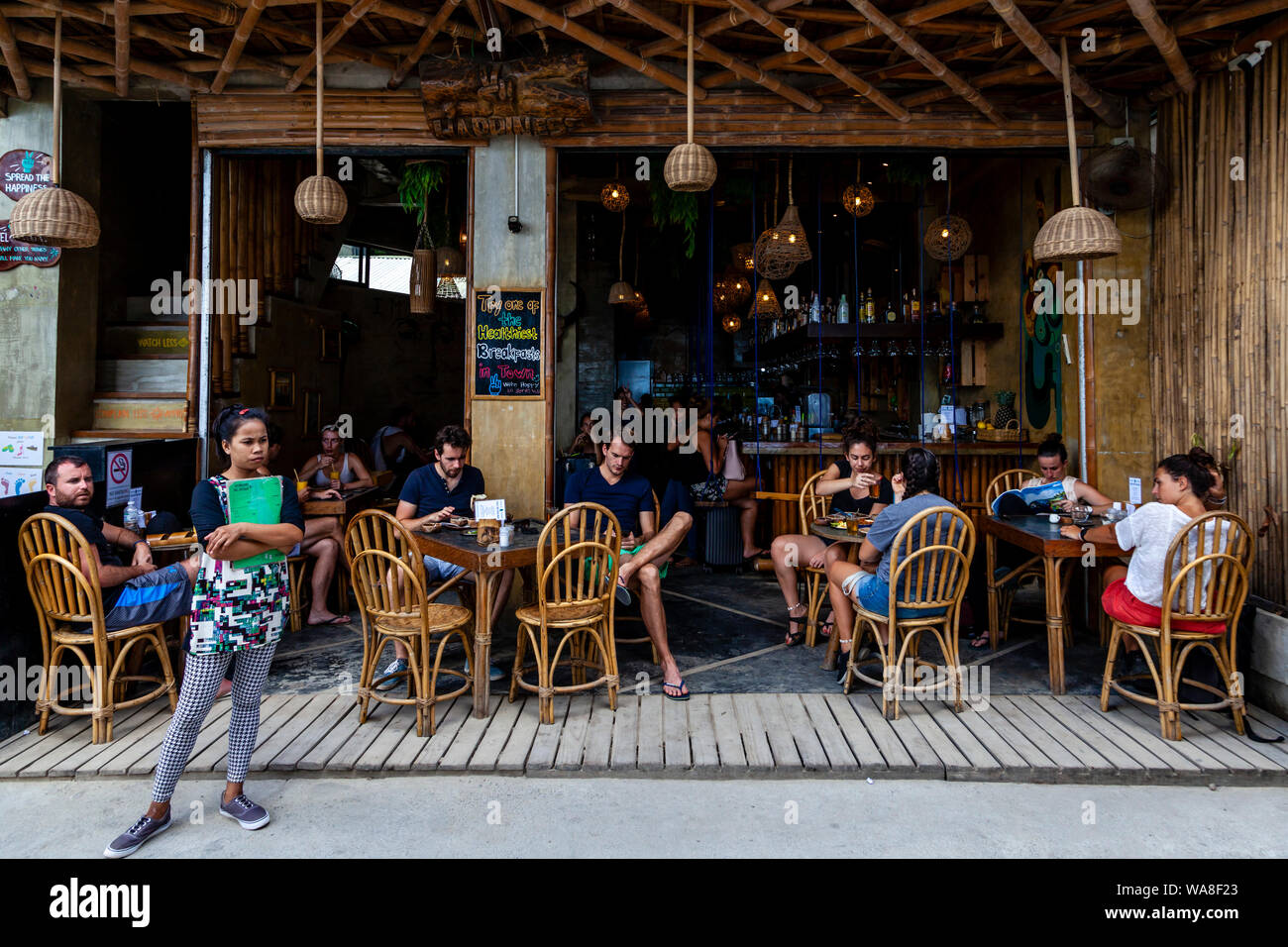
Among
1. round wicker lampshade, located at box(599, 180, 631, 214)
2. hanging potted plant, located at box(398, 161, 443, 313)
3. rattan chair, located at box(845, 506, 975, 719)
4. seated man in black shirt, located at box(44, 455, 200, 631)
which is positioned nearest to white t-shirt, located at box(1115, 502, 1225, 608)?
rattan chair, located at box(845, 506, 975, 719)

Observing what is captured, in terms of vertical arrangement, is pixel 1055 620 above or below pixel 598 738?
above

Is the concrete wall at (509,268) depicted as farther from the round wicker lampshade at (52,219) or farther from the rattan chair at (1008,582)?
the rattan chair at (1008,582)

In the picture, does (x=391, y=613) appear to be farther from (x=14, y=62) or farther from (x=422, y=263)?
(x=422, y=263)

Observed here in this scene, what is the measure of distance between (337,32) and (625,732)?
449 cm

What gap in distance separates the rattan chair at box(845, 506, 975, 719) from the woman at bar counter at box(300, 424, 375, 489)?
182 inches

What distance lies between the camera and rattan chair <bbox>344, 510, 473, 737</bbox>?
3.58 m

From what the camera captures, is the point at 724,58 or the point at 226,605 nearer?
the point at 226,605

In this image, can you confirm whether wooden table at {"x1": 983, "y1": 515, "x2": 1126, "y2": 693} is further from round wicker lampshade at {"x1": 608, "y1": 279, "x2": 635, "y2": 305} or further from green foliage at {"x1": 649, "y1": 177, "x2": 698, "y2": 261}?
round wicker lampshade at {"x1": 608, "y1": 279, "x2": 635, "y2": 305}

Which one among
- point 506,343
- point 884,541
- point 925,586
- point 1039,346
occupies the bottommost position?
point 925,586

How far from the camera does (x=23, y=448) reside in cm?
566

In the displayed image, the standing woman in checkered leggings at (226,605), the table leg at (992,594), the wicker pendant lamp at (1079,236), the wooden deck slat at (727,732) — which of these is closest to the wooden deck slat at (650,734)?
the wooden deck slat at (727,732)

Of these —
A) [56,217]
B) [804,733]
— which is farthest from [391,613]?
[56,217]
